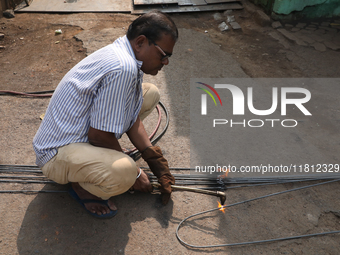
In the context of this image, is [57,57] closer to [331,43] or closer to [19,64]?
[19,64]

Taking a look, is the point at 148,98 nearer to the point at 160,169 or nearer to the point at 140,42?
the point at 160,169

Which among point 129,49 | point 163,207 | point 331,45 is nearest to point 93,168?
point 163,207

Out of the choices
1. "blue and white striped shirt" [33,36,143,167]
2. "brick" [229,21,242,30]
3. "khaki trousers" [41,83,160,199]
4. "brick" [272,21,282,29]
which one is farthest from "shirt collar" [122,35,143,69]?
"brick" [272,21,282,29]

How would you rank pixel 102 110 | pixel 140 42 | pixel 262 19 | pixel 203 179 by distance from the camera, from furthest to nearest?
1. pixel 262 19
2. pixel 203 179
3. pixel 140 42
4. pixel 102 110

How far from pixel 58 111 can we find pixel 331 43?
16.8 feet

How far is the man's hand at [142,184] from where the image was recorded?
264 cm

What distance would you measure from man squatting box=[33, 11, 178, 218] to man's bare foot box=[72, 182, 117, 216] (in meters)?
0.03

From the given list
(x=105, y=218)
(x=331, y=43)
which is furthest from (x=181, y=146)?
(x=331, y=43)

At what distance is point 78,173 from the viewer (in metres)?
2.32

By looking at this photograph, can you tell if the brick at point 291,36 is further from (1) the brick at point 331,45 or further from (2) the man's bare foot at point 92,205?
(2) the man's bare foot at point 92,205

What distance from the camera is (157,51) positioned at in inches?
87.3

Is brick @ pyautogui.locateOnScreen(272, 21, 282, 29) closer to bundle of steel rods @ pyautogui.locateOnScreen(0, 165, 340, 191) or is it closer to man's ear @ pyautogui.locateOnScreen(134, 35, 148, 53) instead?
bundle of steel rods @ pyautogui.locateOnScreen(0, 165, 340, 191)

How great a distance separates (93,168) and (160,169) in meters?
0.61

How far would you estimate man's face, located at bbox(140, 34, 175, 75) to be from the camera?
7.21 feet
